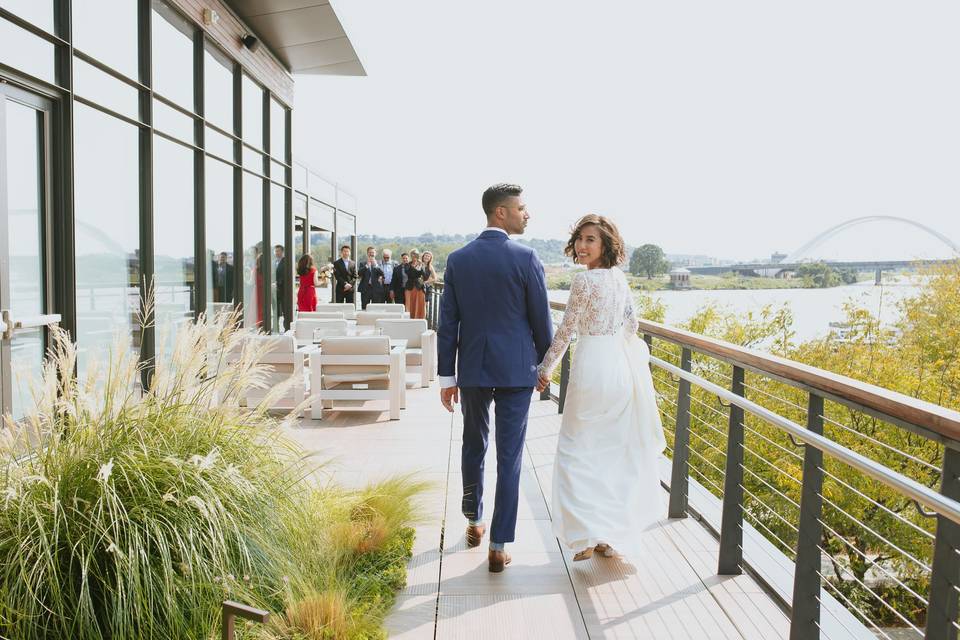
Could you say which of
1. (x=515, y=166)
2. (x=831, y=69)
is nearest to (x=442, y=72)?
(x=515, y=166)

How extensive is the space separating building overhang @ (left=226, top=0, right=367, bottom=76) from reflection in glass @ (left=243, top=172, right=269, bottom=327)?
6.77 ft

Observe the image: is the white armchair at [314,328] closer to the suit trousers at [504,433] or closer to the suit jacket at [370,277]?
the suit trousers at [504,433]

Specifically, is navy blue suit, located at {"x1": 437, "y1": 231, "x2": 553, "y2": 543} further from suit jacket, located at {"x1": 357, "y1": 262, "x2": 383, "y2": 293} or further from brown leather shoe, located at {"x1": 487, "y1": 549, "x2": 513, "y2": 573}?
suit jacket, located at {"x1": 357, "y1": 262, "x2": 383, "y2": 293}

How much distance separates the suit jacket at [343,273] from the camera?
17.4 m

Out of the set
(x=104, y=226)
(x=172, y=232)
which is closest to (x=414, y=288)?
(x=172, y=232)

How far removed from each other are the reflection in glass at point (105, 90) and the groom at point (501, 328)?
4055mm

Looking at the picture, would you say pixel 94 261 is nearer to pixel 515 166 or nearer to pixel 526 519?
pixel 526 519

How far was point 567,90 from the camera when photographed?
100m

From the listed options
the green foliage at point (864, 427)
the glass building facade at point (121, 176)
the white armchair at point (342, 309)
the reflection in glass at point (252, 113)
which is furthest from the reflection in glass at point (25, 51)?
the green foliage at point (864, 427)

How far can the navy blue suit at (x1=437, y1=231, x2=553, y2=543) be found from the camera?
12.6 ft

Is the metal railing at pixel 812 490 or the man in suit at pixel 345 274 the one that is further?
the man in suit at pixel 345 274

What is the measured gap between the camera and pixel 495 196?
12.8 feet

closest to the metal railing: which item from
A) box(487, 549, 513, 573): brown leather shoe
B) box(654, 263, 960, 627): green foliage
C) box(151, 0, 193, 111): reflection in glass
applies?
box(487, 549, 513, 573): brown leather shoe

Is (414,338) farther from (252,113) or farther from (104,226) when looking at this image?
(252,113)
